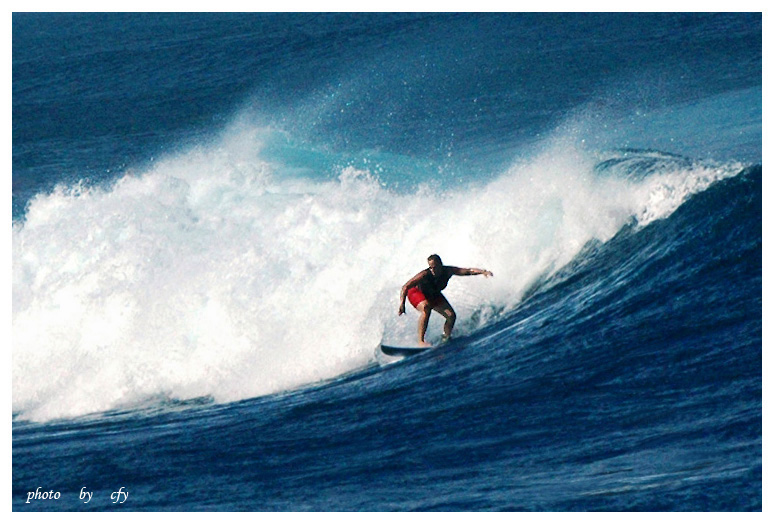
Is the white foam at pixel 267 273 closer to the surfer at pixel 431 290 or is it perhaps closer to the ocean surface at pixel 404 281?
the ocean surface at pixel 404 281

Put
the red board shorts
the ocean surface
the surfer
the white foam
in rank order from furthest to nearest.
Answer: the white foam
the red board shorts
the surfer
the ocean surface

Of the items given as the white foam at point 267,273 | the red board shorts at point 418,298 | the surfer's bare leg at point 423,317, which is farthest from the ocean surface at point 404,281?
the red board shorts at point 418,298

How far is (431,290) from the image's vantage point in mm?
12000

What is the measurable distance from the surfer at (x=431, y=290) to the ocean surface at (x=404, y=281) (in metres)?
0.44

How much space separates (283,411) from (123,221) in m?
7.03

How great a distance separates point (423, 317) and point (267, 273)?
3349 mm

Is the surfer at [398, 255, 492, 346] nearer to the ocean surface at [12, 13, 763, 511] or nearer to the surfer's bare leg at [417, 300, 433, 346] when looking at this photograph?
the surfer's bare leg at [417, 300, 433, 346]

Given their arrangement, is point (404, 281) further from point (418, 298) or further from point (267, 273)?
point (418, 298)

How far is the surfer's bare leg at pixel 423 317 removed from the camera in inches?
474

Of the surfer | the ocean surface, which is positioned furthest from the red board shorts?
the ocean surface

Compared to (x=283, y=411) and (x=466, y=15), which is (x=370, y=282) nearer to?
(x=283, y=411)

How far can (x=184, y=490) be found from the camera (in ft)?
30.8

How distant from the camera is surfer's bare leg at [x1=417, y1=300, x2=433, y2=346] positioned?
12.0 m

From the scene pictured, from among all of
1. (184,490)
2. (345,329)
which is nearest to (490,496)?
(184,490)
